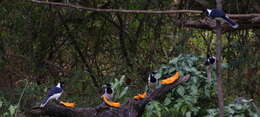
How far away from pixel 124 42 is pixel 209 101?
2695mm

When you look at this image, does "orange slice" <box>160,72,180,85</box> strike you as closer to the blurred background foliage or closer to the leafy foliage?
the leafy foliage

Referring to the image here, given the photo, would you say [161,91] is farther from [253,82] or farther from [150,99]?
[253,82]

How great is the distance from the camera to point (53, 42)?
564 cm

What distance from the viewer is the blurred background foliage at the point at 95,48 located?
4.86 meters

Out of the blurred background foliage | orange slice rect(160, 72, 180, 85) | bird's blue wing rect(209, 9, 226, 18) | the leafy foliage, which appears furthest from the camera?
the blurred background foliage

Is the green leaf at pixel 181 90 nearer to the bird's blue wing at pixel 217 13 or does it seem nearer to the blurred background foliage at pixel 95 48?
the bird's blue wing at pixel 217 13

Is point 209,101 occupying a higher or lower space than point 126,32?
lower

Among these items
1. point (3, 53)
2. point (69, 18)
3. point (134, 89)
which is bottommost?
point (134, 89)

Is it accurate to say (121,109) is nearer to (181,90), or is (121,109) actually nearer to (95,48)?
(181,90)

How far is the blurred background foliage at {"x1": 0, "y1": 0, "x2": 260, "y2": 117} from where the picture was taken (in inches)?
191

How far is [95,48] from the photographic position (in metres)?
5.72

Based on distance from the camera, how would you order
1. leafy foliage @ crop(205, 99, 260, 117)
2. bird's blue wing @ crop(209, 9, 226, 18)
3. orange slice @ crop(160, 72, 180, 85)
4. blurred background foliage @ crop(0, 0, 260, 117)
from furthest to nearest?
blurred background foliage @ crop(0, 0, 260, 117)
orange slice @ crop(160, 72, 180, 85)
leafy foliage @ crop(205, 99, 260, 117)
bird's blue wing @ crop(209, 9, 226, 18)

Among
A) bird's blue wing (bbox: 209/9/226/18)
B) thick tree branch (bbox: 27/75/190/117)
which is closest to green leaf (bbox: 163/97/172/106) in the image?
thick tree branch (bbox: 27/75/190/117)

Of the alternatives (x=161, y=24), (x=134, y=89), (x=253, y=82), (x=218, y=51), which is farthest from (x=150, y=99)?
(x=161, y=24)
